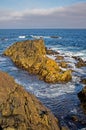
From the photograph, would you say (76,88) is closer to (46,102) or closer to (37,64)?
(46,102)

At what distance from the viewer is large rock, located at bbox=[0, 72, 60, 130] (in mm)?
13648

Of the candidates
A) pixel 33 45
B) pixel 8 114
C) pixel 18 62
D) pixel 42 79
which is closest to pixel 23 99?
pixel 8 114

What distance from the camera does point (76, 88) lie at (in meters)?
30.0

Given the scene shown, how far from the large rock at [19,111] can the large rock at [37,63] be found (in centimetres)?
1729

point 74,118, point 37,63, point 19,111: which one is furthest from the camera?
point 37,63

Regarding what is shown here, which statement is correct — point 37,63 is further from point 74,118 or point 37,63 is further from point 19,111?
point 19,111

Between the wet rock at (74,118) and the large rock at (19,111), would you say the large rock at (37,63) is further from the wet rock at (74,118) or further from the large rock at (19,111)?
the large rock at (19,111)

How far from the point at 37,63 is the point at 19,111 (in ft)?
85.3

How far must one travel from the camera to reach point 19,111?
14508 millimetres

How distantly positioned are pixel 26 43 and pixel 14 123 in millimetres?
41550

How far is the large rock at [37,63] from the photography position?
33716 millimetres

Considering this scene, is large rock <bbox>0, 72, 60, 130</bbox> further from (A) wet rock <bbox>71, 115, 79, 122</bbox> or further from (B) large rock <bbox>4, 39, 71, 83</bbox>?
(B) large rock <bbox>4, 39, 71, 83</bbox>

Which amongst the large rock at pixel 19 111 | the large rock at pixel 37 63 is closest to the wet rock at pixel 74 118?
the large rock at pixel 19 111

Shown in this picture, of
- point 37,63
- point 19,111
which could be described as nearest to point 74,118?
point 19,111
